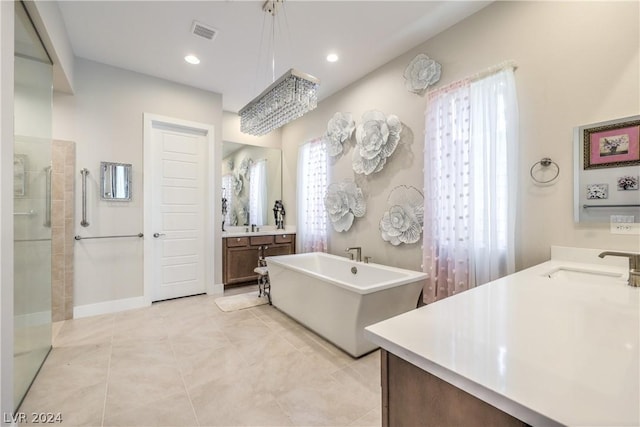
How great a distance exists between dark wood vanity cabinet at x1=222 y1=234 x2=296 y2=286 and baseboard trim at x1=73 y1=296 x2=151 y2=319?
1090mm

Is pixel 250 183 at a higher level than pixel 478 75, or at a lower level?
lower

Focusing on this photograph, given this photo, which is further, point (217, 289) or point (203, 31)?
point (217, 289)

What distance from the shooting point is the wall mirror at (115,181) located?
3.24 meters

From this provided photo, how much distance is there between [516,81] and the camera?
2.21 metres

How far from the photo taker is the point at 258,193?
498 centimetres

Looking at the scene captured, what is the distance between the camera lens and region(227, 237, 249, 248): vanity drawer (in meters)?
4.24

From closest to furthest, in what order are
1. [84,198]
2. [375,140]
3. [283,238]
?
[84,198]
[375,140]
[283,238]

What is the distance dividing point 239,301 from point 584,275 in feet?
11.2

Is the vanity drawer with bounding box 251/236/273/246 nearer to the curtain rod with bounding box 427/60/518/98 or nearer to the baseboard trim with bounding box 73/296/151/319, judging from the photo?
the baseboard trim with bounding box 73/296/151/319

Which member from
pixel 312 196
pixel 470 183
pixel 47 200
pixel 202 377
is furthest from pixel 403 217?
pixel 47 200

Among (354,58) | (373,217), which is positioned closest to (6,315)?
(373,217)

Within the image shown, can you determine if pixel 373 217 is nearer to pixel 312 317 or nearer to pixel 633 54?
pixel 312 317

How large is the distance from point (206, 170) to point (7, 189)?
2.63m

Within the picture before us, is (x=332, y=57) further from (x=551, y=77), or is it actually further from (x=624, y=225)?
(x=624, y=225)
